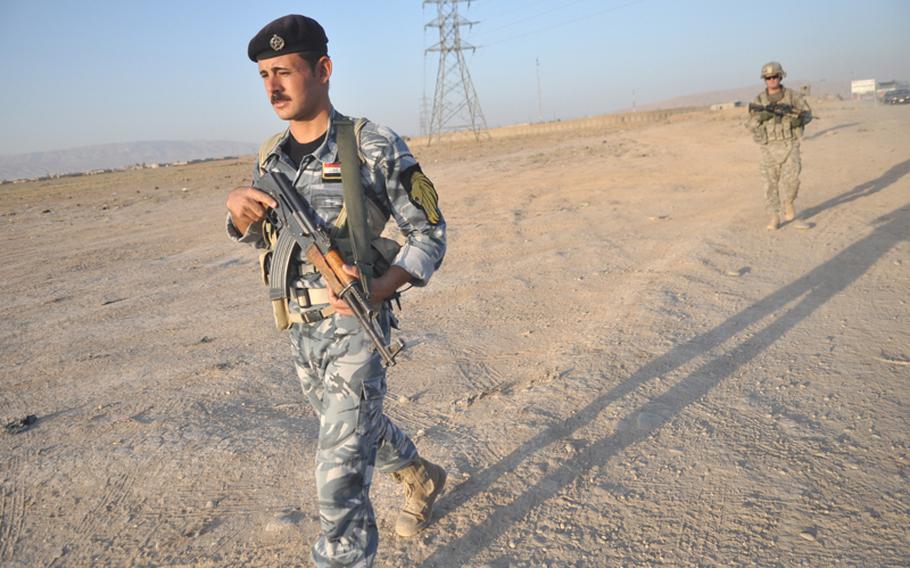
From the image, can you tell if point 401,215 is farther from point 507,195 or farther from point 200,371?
point 507,195

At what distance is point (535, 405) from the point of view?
3.76 metres

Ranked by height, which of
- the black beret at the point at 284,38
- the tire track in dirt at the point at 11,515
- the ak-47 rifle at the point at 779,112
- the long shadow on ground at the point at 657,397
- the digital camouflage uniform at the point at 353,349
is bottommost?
the long shadow on ground at the point at 657,397

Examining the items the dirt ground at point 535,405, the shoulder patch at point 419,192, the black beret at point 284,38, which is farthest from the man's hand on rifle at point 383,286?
the dirt ground at point 535,405

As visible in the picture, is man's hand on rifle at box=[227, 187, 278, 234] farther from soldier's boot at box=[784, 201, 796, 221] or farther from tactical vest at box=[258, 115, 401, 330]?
soldier's boot at box=[784, 201, 796, 221]

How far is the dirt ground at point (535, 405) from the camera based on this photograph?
2.68 meters

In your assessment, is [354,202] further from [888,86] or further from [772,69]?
[888,86]

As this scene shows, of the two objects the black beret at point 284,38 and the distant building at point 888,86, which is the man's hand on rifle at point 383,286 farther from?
the distant building at point 888,86

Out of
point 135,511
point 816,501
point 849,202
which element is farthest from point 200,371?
point 849,202

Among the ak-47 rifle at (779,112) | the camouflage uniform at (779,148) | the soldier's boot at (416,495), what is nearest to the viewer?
the soldier's boot at (416,495)

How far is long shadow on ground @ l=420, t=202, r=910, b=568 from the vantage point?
277cm

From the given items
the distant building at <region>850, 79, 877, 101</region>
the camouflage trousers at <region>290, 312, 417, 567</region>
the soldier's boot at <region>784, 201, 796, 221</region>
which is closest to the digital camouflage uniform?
the camouflage trousers at <region>290, 312, 417, 567</region>

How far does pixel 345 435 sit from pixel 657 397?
224 centimetres

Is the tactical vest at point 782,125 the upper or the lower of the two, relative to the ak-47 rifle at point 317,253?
upper

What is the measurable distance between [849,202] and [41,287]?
10.4m
